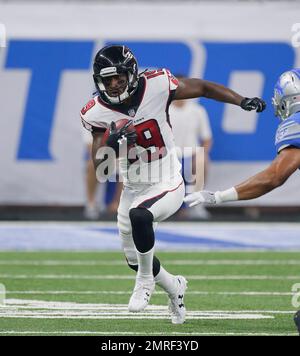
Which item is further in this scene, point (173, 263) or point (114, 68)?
point (173, 263)

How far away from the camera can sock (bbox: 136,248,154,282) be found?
20.6 ft

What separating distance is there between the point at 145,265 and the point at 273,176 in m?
1.20

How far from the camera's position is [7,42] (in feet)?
43.0

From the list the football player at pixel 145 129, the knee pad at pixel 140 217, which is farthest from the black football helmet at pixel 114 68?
the knee pad at pixel 140 217

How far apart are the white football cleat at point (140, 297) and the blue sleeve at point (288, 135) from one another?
1255 mm

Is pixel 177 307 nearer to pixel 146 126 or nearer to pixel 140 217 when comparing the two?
pixel 140 217

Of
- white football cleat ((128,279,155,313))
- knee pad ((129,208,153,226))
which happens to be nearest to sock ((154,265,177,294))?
white football cleat ((128,279,155,313))

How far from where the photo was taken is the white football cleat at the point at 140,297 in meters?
6.29

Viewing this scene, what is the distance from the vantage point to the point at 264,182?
5.50 meters

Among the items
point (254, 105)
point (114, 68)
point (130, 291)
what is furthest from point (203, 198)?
point (130, 291)

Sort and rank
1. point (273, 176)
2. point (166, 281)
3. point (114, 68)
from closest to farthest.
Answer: point (273, 176), point (114, 68), point (166, 281)

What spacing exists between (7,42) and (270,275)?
5.61 metres

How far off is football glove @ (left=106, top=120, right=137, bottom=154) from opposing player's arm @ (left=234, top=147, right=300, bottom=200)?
3.24 ft
